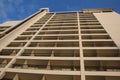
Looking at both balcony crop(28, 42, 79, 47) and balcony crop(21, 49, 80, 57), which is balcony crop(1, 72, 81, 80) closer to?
balcony crop(21, 49, 80, 57)

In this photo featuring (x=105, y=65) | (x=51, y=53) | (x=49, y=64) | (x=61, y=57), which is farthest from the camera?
(x=51, y=53)

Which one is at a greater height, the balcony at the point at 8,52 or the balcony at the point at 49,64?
the balcony at the point at 8,52

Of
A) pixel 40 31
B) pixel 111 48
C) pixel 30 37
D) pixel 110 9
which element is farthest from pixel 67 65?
pixel 110 9

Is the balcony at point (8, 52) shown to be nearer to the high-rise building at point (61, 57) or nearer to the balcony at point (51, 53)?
the high-rise building at point (61, 57)

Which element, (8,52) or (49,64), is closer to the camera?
(49,64)

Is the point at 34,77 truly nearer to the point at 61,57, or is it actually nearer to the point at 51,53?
the point at 61,57

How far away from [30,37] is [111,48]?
21.7 ft

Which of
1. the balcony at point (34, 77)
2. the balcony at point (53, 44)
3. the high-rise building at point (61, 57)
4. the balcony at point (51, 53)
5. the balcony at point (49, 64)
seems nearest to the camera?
the balcony at point (34, 77)

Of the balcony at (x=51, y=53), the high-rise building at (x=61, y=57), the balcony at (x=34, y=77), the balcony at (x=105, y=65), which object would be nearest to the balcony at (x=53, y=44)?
the high-rise building at (x=61, y=57)

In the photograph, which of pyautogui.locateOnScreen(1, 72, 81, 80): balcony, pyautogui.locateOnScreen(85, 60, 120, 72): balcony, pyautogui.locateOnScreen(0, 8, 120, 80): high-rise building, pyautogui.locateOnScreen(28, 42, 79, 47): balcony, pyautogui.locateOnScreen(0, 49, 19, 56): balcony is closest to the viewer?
pyautogui.locateOnScreen(1, 72, 81, 80): balcony

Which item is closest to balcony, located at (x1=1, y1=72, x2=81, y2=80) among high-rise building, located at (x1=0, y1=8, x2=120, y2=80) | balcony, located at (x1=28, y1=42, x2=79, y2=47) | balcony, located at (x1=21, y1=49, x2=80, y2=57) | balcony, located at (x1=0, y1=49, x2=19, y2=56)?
high-rise building, located at (x1=0, y1=8, x2=120, y2=80)

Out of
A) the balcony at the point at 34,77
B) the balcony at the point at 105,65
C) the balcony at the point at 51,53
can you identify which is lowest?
the balcony at the point at 34,77

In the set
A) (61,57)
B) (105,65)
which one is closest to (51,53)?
(61,57)

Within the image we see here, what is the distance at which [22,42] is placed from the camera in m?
14.2
